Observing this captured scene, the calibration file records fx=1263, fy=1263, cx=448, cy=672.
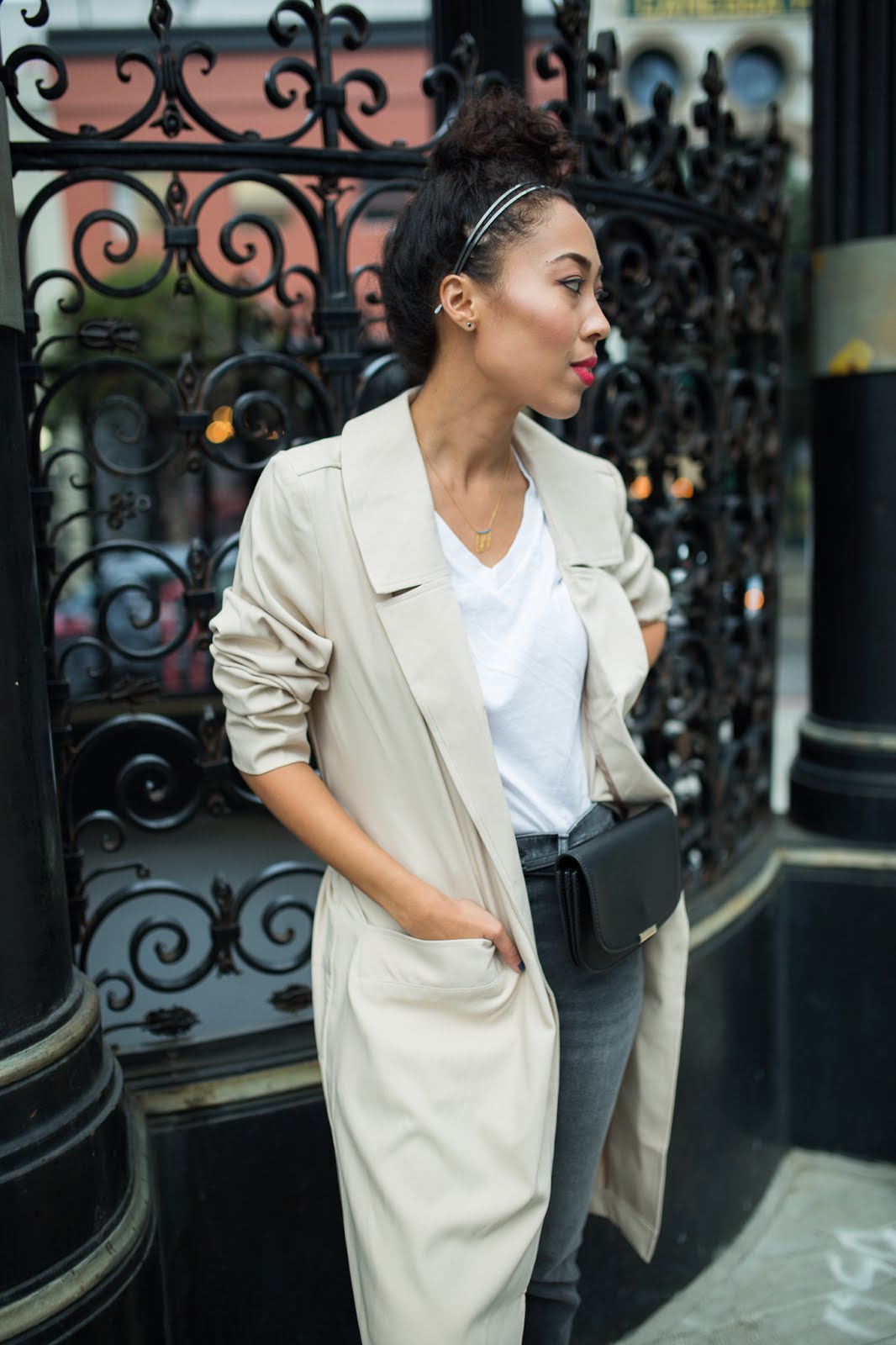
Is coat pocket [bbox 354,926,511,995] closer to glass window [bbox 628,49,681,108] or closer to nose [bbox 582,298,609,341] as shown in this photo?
nose [bbox 582,298,609,341]

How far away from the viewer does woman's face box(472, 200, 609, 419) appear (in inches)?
74.7

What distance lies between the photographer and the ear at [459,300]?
1.93m

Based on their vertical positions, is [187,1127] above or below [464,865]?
below

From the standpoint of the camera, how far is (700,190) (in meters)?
3.55

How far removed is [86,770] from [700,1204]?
4.08 m

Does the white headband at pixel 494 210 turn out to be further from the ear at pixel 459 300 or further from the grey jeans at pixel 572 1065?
the grey jeans at pixel 572 1065

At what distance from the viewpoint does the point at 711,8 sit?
30766 mm

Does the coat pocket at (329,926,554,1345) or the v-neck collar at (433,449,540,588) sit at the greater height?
the v-neck collar at (433,449,540,588)

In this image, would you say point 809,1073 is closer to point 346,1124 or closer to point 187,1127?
point 187,1127

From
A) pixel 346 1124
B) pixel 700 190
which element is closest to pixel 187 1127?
pixel 346 1124

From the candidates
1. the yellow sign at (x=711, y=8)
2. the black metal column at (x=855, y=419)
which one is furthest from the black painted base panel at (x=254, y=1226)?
the yellow sign at (x=711, y=8)

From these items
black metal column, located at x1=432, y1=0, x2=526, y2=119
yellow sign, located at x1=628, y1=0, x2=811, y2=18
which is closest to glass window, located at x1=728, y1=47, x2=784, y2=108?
yellow sign, located at x1=628, y1=0, x2=811, y2=18

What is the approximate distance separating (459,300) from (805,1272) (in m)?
2.87

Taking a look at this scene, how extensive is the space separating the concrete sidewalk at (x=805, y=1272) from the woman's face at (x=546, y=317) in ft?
8.20
